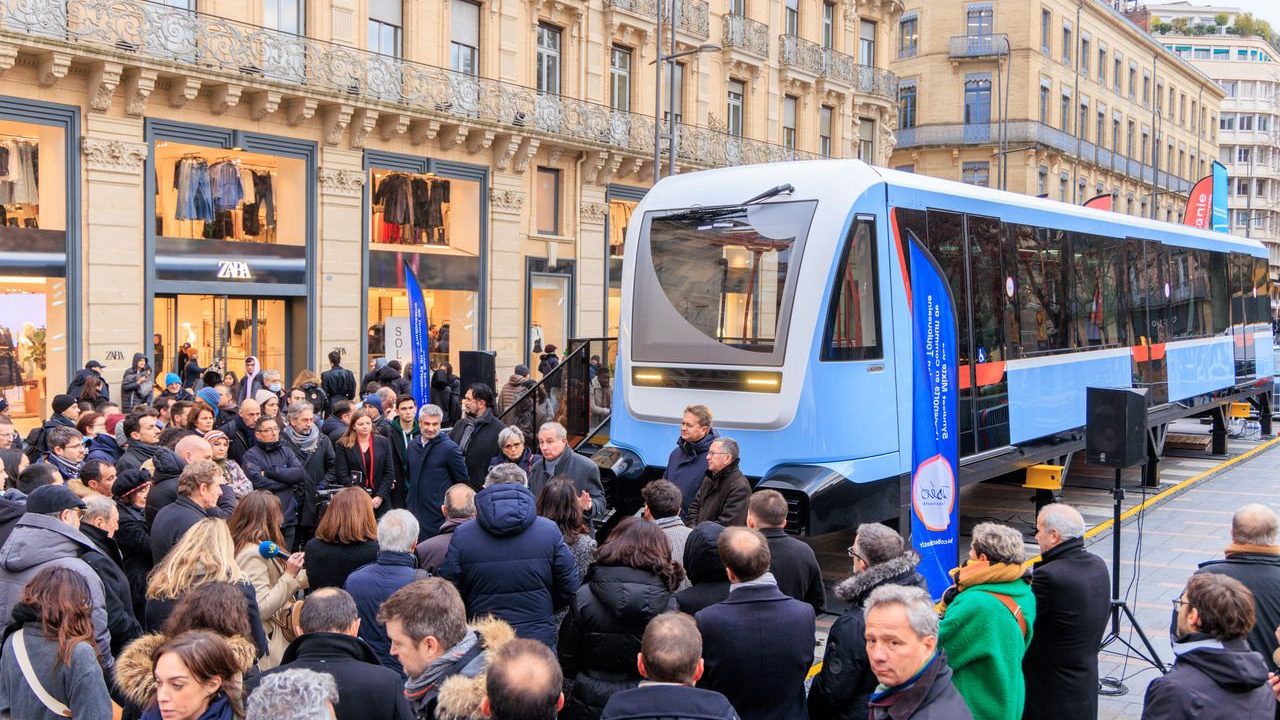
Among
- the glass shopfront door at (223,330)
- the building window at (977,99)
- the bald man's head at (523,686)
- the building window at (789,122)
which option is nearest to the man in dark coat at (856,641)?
the bald man's head at (523,686)

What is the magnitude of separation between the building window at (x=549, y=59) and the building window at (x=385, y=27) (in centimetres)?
397

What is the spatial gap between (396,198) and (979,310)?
589 inches

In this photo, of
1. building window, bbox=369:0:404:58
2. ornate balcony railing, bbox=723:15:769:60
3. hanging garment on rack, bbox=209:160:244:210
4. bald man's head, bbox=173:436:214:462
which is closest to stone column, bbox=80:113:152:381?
hanging garment on rack, bbox=209:160:244:210

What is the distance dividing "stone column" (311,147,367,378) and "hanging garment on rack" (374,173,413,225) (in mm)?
751

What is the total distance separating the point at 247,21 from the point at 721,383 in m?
13.7

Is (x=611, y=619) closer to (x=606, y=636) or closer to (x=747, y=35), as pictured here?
(x=606, y=636)

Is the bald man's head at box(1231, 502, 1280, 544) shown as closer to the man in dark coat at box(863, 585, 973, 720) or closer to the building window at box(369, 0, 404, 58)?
the man in dark coat at box(863, 585, 973, 720)

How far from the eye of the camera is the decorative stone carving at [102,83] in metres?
17.4

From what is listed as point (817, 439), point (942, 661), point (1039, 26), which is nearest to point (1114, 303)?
point (817, 439)

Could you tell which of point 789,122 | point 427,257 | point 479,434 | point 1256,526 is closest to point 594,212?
point 427,257

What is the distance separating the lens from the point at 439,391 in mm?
16188

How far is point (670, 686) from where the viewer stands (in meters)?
3.83

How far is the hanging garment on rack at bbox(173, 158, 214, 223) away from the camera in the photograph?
64.0 feet

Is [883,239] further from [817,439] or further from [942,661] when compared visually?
[942,661]
